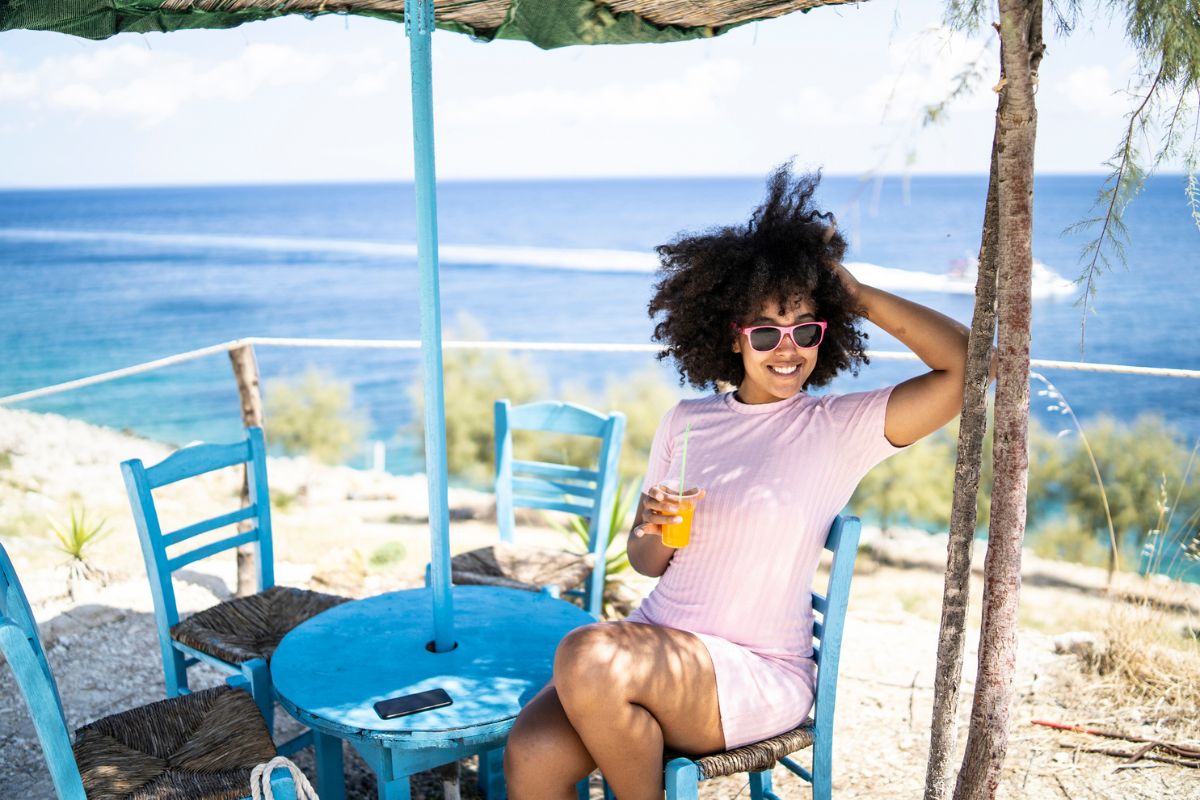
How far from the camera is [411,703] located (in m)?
1.92

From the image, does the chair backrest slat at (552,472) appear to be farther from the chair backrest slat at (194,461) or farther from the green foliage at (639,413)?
the green foliage at (639,413)

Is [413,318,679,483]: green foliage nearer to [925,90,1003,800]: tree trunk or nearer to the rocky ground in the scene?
the rocky ground

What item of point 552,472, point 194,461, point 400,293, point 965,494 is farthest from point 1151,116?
point 400,293

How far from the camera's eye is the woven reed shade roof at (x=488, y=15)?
2.36 metres

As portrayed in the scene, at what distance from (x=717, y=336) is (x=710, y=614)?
0.70m

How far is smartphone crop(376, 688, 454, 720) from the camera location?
1.88 metres

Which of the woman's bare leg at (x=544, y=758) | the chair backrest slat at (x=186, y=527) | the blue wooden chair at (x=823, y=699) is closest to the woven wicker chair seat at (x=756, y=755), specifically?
the blue wooden chair at (x=823, y=699)

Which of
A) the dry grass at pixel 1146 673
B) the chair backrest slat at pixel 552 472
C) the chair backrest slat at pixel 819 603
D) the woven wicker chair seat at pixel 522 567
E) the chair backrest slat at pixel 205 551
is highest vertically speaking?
the chair backrest slat at pixel 819 603

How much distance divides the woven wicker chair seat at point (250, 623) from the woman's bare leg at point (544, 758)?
903 millimetres

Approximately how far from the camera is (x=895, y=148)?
1.91 m

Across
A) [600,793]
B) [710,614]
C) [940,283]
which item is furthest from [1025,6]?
[940,283]

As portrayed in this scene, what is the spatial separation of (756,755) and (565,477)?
6.07 ft

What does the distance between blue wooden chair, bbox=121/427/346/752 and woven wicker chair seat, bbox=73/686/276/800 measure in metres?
0.18

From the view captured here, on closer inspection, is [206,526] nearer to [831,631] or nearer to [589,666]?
[589,666]
